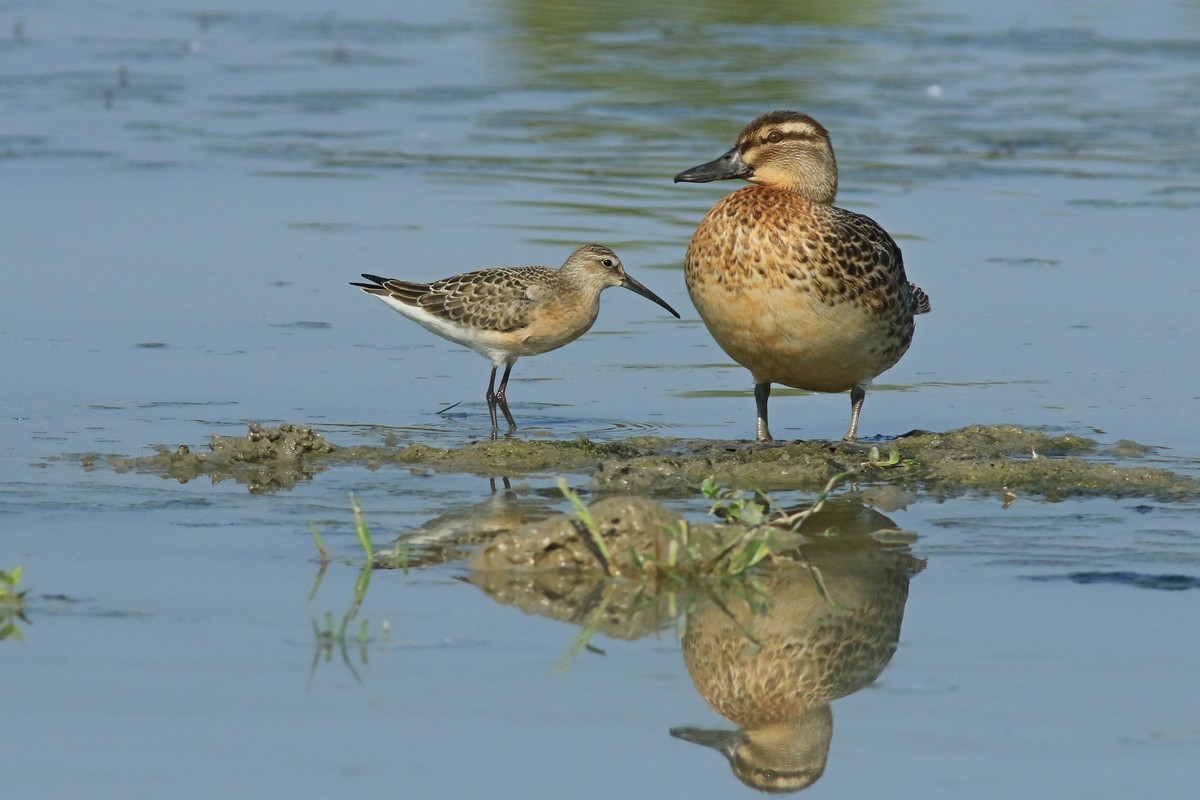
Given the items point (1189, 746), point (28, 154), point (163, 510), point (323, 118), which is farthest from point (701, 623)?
point (323, 118)

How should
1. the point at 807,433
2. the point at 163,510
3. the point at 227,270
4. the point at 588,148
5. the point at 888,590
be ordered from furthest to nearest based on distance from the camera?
the point at 588,148, the point at 227,270, the point at 807,433, the point at 163,510, the point at 888,590

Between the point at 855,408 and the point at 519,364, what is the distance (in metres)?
2.97

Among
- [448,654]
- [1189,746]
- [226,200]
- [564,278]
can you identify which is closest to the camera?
[1189,746]

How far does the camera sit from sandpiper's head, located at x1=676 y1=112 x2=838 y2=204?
9578 mm

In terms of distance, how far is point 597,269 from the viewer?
11.4 m

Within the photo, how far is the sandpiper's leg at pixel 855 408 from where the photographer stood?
943 cm

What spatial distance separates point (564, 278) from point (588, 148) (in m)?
6.11

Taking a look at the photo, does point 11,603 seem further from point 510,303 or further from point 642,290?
point 642,290

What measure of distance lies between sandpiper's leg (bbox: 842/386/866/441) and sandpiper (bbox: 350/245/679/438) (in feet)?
6.16

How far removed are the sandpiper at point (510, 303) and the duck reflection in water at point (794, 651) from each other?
13.1 ft

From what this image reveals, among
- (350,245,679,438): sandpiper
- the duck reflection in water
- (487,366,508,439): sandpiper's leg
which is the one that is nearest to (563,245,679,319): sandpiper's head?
(350,245,679,438): sandpiper

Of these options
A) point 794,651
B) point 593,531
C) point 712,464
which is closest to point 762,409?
point 712,464

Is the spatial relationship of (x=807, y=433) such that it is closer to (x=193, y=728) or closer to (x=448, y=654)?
(x=448, y=654)

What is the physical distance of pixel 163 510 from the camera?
7414mm
